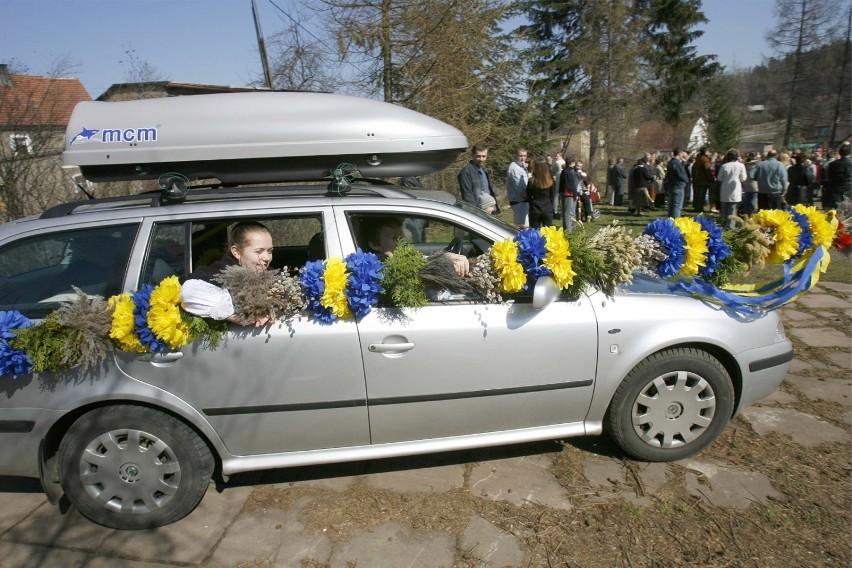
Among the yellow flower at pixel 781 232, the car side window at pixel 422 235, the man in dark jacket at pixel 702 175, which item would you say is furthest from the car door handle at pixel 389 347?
the man in dark jacket at pixel 702 175

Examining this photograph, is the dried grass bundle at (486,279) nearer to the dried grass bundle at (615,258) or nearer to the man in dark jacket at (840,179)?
the dried grass bundle at (615,258)

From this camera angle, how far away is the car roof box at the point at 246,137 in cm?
307

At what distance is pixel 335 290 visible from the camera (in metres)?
2.83

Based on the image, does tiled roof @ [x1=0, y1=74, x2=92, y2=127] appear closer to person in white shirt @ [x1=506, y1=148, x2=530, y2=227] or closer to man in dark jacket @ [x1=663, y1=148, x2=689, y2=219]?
person in white shirt @ [x1=506, y1=148, x2=530, y2=227]

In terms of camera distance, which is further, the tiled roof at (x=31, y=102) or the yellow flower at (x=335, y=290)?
the tiled roof at (x=31, y=102)

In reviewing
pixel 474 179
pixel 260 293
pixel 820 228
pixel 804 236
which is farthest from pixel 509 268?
pixel 474 179

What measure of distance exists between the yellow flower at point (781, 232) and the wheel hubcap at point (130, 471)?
3867mm

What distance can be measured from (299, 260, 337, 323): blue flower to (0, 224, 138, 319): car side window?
1.00 m

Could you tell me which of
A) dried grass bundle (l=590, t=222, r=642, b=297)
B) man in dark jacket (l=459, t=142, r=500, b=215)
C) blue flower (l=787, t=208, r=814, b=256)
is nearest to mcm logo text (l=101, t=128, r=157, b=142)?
dried grass bundle (l=590, t=222, r=642, b=297)

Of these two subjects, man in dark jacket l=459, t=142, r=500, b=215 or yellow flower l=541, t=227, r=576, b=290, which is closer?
yellow flower l=541, t=227, r=576, b=290

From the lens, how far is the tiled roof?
725 cm

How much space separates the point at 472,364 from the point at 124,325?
180cm

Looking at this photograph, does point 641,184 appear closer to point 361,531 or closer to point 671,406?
point 671,406

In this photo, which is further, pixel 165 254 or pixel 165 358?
pixel 165 254
